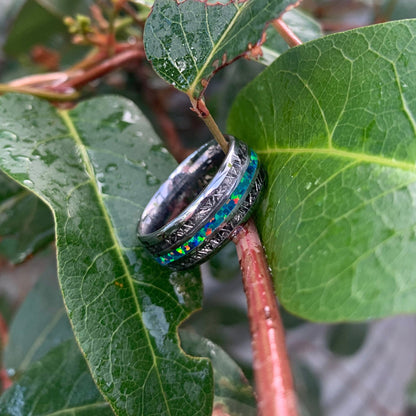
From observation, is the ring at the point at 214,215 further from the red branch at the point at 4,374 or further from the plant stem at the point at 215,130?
the red branch at the point at 4,374

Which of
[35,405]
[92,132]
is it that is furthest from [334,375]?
[92,132]

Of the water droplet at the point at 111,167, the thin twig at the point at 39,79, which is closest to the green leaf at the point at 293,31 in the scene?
the water droplet at the point at 111,167

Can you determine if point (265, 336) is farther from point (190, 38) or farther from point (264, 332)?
point (190, 38)

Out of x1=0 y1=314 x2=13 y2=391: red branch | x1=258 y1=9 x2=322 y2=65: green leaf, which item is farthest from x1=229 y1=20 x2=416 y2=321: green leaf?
x1=0 y1=314 x2=13 y2=391: red branch

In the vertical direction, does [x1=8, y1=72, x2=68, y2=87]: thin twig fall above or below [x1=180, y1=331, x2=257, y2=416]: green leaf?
above

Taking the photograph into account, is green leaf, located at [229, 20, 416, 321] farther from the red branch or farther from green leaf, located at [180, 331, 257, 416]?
the red branch

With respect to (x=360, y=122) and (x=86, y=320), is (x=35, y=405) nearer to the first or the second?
(x=86, y=320)
